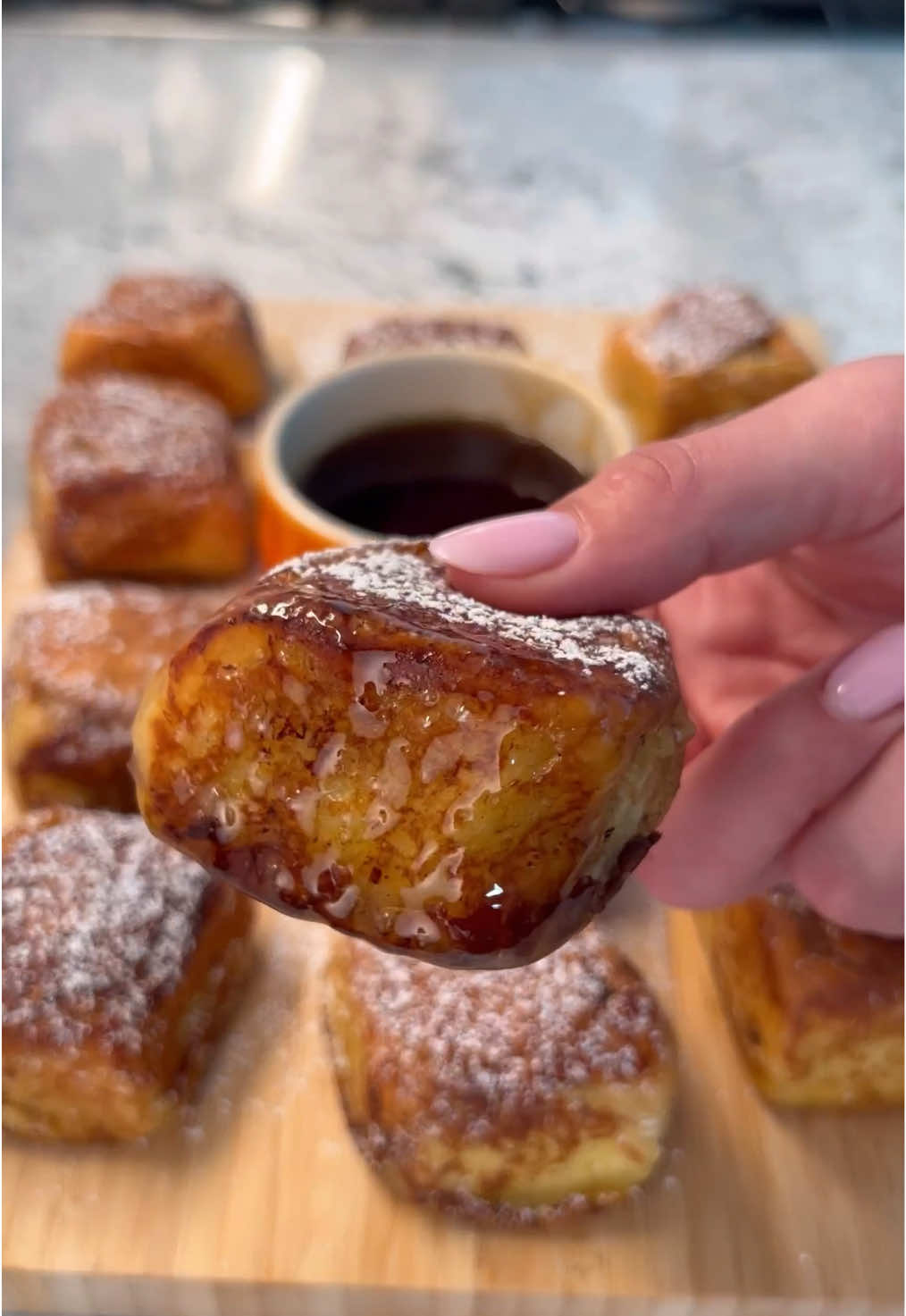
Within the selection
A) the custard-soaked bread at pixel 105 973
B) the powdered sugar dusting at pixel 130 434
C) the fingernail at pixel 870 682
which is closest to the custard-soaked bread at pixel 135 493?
the powdered sugar dusting at pixel 130 434

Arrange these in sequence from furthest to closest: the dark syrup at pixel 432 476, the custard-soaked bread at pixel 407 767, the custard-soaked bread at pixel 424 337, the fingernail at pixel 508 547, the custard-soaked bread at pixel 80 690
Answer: the custard-soaked bread at pixel 424 337 < the dark syrup at pixel 432 476 < the custard-soaked bread at pixel 80 690 < the fingernail at pixel 508 547 < the custard-soaked bread at pixel 407 767

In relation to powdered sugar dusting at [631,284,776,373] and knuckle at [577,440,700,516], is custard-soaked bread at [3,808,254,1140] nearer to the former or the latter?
knuckle at [577,440,700,516]

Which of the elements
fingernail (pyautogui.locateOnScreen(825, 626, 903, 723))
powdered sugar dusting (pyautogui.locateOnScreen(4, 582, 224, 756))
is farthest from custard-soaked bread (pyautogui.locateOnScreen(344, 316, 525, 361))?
fingernail (pyautogui.locateOnScreen(825, 626, 903, 723))

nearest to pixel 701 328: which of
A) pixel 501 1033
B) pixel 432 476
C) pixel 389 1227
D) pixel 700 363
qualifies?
pixel 700 363

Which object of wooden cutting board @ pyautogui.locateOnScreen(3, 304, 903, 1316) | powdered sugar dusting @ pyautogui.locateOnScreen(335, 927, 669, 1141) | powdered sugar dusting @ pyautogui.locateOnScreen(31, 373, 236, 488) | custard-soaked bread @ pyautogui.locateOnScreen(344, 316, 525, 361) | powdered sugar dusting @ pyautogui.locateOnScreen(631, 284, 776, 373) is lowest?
wooden cutting board @ pyautogui.locateOnScreen(3, 304, 903, 1316)

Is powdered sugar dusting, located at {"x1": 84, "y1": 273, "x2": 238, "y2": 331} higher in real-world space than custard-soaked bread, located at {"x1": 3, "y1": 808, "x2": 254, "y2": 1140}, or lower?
higher

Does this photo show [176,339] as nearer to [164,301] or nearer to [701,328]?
[164,301]

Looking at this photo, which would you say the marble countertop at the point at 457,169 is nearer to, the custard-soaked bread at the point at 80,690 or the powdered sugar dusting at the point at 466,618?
the custard-soaked bread at the point at 80,690
